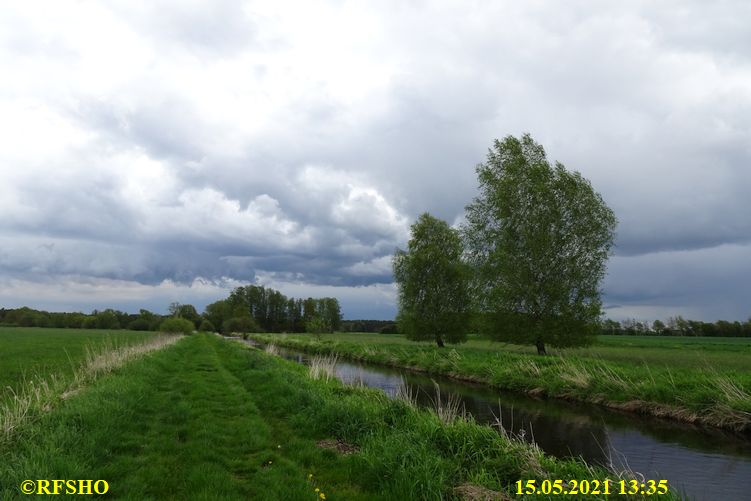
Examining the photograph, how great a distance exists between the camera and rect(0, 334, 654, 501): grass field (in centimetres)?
737

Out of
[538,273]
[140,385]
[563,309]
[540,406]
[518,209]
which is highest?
[518,209]

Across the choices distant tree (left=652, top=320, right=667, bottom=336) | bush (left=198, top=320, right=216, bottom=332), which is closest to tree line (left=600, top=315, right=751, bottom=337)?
distant tree (left=652, top=320, right=667, bottom=336)

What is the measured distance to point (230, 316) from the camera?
169 metres

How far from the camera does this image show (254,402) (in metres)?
15.4

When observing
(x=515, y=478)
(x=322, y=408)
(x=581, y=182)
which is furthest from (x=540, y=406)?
(x=581, y=182)

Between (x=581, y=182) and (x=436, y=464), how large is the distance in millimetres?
30495

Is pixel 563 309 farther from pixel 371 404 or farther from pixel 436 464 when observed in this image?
pixel 436 464

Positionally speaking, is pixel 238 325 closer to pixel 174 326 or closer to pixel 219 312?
pixel 219 312

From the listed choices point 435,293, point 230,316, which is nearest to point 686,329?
point 435,293

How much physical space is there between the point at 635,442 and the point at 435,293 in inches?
1340

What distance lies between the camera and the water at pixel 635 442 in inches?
408

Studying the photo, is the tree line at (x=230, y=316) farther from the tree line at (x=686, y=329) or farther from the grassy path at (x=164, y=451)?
the grassy path at (x=164, y=451)

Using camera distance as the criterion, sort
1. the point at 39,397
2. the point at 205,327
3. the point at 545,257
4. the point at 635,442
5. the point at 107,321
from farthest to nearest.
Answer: the point at 107,321 → the point at 205,327 → the point at 545,257 → the point at 635,442 → the point at 39,397

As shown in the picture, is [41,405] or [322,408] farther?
[322,408]
